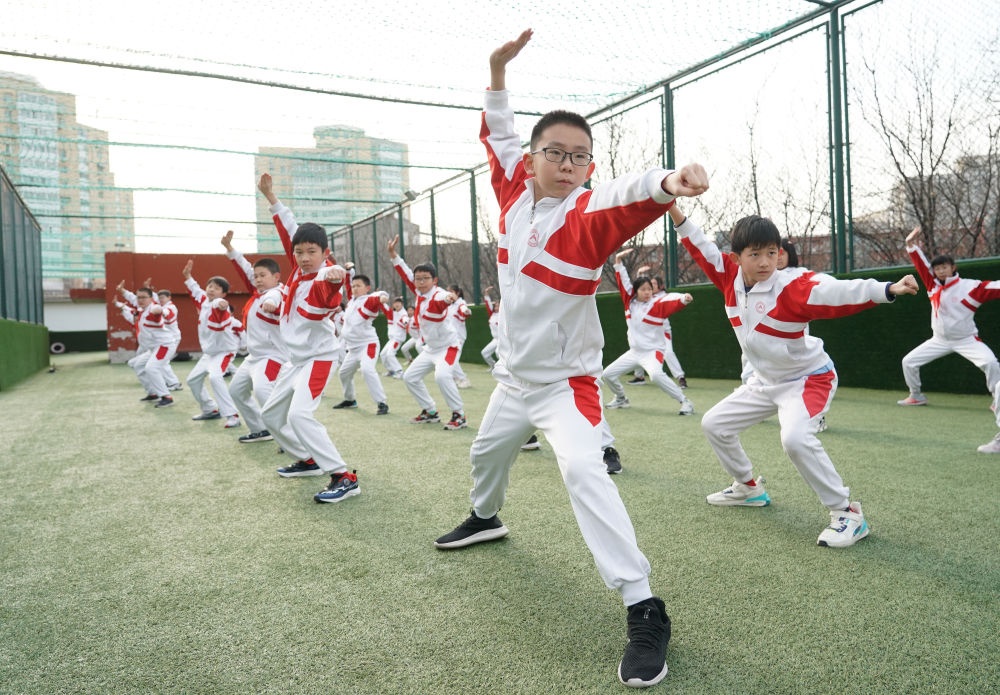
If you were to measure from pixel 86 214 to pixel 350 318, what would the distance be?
14141 millimetres

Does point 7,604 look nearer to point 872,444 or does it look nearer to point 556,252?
point 556,252

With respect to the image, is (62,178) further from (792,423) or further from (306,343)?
(792,423)

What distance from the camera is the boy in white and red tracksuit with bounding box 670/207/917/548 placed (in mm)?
3234

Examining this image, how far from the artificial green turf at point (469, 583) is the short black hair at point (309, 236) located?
176cm

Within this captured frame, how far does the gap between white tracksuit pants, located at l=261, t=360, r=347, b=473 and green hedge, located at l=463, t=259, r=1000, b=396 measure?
24.5 ft

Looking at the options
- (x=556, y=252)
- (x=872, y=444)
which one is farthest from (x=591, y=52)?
(x=556, y=252)

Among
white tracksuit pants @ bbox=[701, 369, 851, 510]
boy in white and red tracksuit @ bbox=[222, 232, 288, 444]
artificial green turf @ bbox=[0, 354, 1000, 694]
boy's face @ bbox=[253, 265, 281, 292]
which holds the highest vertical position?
boy's face @ bbox=[253, 265, 281, 292]

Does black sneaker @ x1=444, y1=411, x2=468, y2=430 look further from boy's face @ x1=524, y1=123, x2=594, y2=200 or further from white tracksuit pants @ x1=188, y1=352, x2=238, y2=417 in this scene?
boy's face @ x1=524, y1=123, x2=594, y2=200

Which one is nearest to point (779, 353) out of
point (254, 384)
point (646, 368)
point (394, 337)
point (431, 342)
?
point (646, 368)

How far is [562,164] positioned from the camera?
2.51m

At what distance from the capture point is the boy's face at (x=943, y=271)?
705 cm

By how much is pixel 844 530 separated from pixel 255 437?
5.49 meters

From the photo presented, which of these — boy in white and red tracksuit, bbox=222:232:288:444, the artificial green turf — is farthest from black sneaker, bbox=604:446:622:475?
boy in white and red tracksuit, bbox=222:232:288:444

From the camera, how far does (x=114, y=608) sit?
2623 mm
